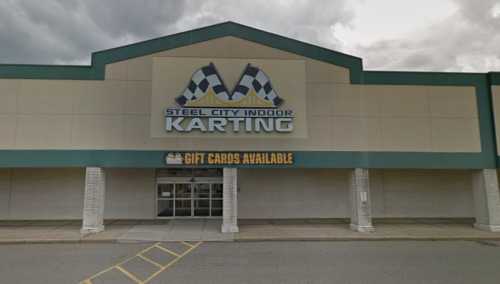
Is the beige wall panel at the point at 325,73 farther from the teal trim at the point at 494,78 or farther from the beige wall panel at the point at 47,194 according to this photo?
the beige wall panel at the point at 47,194

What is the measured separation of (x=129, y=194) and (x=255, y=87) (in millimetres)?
9515

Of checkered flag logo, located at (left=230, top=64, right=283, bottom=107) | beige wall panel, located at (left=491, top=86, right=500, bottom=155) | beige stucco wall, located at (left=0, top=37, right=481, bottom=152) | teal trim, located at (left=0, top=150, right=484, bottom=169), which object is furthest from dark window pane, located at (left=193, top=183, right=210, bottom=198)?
beige wall panel, located at (left=491, top=86, right=500, bottom=155)

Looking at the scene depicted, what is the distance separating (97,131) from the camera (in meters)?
12.9

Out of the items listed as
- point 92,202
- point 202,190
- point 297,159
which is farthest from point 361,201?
point 92,202

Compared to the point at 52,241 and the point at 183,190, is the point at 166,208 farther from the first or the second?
the point at 52,241

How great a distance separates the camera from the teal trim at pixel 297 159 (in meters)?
12.7

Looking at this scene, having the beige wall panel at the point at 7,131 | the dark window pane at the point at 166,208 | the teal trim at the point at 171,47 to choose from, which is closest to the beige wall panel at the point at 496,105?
the teal trim at the point at 171,47

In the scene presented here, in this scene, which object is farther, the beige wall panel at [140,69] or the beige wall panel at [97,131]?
the beige wall panel at [140,69]

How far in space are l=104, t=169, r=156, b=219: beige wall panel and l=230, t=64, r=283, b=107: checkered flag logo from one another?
297 inches

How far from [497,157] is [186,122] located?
48.2 ft

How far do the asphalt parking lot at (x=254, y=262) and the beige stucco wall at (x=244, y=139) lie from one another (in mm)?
4352

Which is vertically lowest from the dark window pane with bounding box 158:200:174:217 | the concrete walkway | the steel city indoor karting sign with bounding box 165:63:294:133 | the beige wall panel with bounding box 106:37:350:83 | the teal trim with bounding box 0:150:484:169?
the concrete walkway

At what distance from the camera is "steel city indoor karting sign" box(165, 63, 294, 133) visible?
1308 centimetres

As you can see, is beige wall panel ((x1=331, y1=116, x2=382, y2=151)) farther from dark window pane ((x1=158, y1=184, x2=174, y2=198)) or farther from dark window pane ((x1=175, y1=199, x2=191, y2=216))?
dark window pane ((x1=158, y1=184, x2=174, y2=198))
